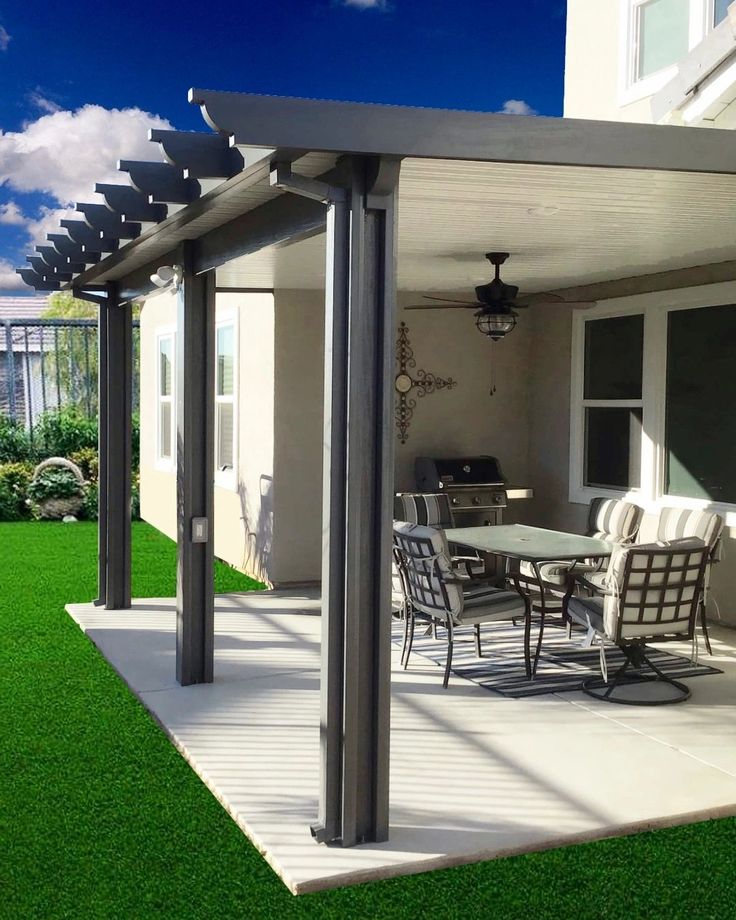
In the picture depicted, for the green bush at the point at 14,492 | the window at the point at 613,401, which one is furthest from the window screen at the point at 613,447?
the green bush at the point at 14,492

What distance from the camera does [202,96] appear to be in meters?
3.69

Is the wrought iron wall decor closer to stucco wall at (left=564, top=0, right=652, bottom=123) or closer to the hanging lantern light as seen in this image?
the hanging lantern light

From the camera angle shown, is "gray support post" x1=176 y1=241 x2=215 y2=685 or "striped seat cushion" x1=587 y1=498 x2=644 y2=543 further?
"striped seat cushion" x1=587 y1=498 x2=644 y2=543

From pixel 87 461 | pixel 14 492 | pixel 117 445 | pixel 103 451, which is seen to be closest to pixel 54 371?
pixel 87 461

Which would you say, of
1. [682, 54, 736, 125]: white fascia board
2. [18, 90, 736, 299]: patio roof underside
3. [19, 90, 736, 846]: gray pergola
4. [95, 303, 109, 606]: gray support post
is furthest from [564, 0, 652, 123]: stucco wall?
[19, 90, 736, 846]: gray pergola

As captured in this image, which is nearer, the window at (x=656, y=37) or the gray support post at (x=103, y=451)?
the window at (x=656, y=37)

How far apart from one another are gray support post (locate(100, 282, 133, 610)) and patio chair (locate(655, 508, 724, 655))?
4.16m

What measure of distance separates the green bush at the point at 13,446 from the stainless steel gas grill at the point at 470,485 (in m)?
8.17

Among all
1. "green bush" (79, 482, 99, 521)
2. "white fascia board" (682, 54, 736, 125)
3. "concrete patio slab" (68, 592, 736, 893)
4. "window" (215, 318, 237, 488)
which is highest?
"white fascia board" (682, 54, 736, 125)

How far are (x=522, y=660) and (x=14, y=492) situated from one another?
9984 mm

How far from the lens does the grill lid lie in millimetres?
9758

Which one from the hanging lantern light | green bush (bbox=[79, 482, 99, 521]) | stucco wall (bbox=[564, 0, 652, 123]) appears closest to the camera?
the hanging lantern light

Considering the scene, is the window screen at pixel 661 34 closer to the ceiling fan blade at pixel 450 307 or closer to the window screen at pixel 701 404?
the window screen at pixel 701 404

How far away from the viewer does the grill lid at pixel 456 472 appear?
976 centimetres
